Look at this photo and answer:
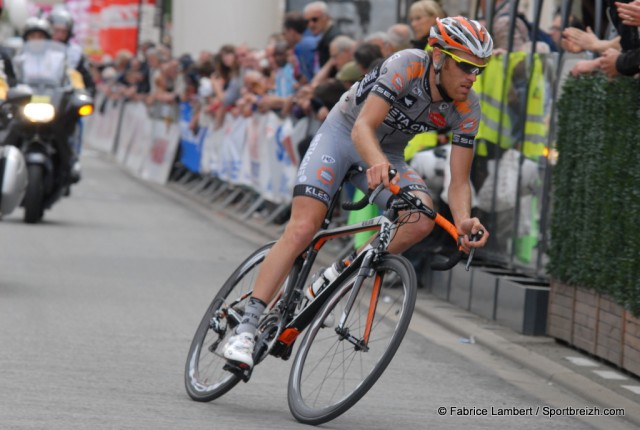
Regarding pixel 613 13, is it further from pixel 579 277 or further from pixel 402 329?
pixel 402 329

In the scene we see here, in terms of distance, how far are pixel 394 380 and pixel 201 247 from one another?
25.6 ft

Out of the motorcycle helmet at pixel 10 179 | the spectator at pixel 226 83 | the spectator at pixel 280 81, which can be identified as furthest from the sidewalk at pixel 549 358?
the spectator at pixel 226 83

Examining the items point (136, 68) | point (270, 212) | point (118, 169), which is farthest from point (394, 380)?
point (136, 68)

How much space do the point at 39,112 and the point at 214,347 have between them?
370 inches

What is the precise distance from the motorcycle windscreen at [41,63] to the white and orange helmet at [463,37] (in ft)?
34.5

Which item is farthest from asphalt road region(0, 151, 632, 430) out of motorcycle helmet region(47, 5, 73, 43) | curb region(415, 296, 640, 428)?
motorcycle helmet region(47, 5, 73, 43)

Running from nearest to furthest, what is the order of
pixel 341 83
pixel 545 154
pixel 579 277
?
pixel 579 277
pixel 545 154
pixel 341 83

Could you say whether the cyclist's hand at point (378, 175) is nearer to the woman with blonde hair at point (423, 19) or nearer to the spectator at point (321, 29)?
the woman with blonde hair at point (423, 19)

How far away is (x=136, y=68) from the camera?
3288 centimetres

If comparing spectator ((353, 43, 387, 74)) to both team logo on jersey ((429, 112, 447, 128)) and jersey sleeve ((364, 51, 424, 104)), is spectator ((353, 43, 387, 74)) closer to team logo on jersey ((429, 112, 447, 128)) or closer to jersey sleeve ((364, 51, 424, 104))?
team logo on jersey ((429, 112, 447, 128))

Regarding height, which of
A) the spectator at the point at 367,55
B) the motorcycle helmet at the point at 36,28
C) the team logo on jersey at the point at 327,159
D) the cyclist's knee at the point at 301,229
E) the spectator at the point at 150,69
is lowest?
the spectator at the point at 150,69

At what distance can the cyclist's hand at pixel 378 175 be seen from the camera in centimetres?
650

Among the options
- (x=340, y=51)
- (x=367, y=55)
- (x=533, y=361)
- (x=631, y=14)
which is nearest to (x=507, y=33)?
(x=367, y=55)

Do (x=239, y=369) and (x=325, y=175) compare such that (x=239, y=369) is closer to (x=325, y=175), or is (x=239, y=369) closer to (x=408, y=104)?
(x=325, y=175)
